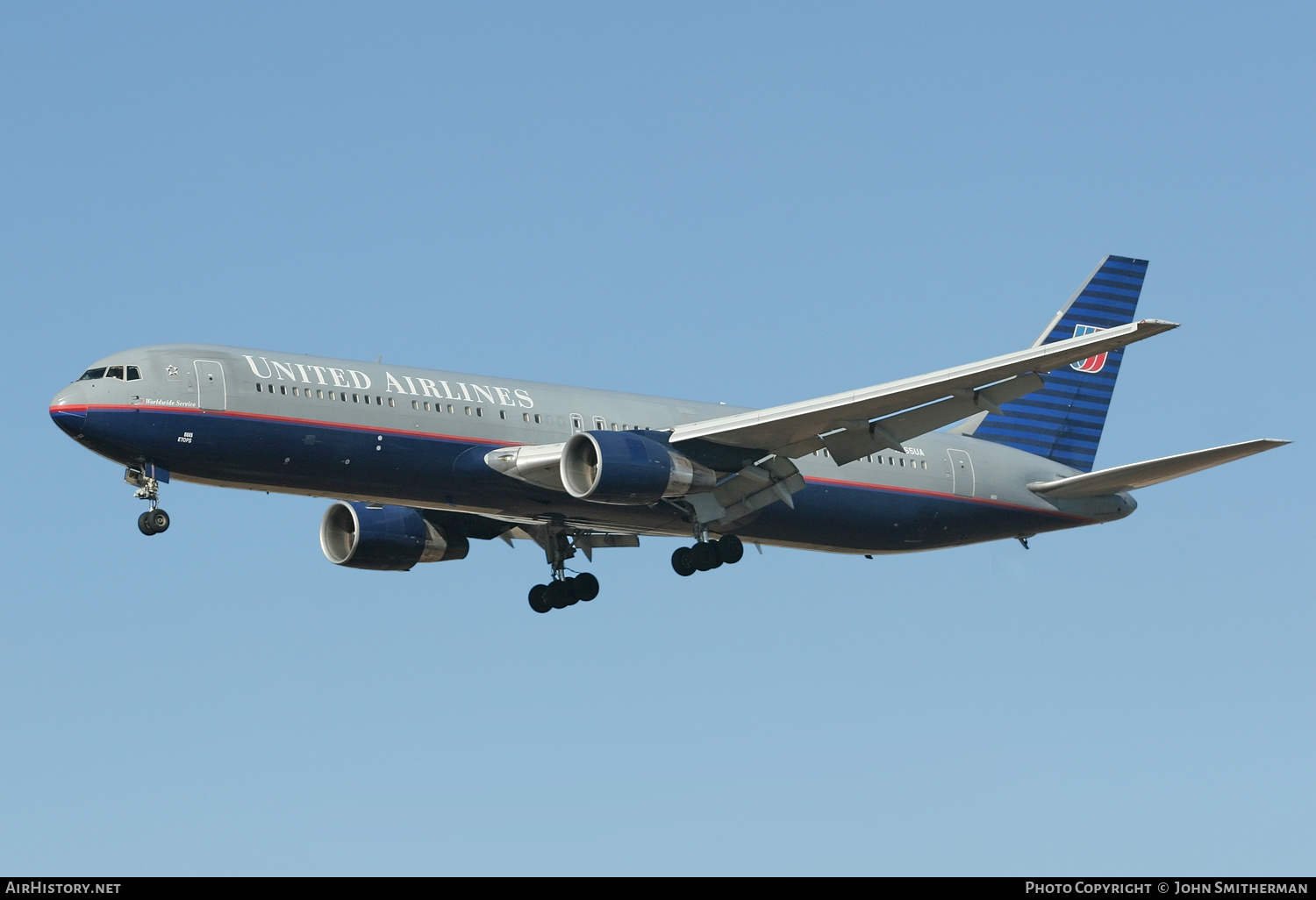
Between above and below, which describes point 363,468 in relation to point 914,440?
below

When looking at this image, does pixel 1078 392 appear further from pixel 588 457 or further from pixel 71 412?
pixel 71 412

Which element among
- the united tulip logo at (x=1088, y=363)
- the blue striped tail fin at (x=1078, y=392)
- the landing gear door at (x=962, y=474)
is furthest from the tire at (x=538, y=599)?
the united tulip logo at (x=1088, y=363)

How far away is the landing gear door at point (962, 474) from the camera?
4516cm

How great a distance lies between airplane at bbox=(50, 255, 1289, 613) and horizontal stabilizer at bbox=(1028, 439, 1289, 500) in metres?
0.07

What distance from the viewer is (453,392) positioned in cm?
3884

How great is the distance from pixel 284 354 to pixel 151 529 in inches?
188

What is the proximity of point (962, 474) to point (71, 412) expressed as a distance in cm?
2205

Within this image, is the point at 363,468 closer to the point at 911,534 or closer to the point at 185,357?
the point at 185,357

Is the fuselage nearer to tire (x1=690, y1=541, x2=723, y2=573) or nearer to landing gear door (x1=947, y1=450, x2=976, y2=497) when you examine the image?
landing gear door (x1=947, y1=450, x2=976, y2=497)

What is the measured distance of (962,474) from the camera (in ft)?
149

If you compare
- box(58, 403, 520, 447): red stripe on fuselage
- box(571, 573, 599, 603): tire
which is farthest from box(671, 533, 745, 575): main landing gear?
box(58, 403, 520, 447): red stripe on fuselage
